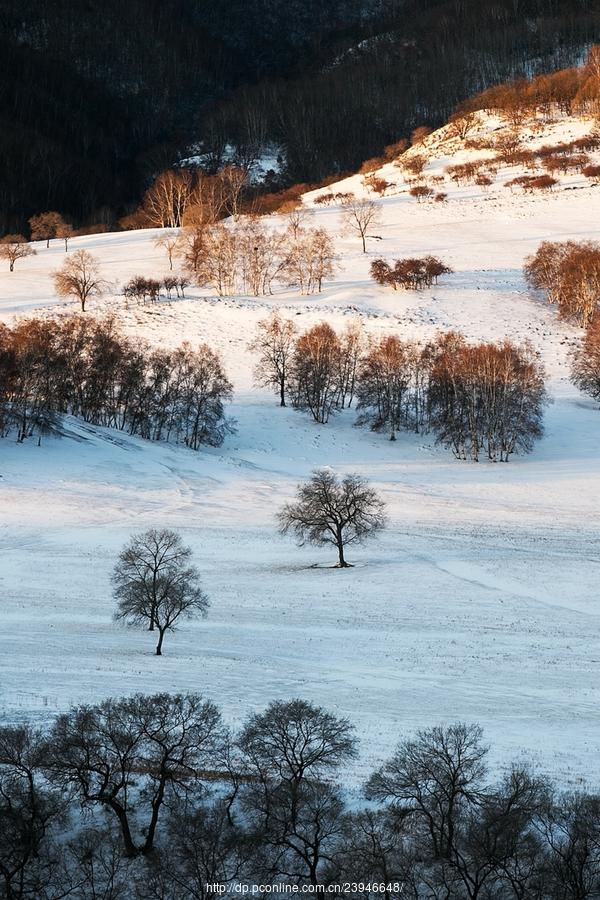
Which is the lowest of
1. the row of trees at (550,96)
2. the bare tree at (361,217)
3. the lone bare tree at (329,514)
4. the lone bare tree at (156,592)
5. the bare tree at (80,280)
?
the lone bare tree at (156,592)

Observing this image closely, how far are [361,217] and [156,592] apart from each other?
3520 inches

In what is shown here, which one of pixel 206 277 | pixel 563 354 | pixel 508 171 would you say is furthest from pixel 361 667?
pixel 508 171

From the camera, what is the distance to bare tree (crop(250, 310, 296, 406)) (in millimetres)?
75562

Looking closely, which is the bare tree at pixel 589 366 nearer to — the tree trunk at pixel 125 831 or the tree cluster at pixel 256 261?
the tree cluster at pixel 256 261

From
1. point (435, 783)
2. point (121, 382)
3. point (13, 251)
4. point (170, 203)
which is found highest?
point (170, 203)

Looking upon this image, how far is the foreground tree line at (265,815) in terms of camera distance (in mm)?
18234

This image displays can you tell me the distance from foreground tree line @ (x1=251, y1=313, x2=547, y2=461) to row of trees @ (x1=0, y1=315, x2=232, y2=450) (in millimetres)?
7786

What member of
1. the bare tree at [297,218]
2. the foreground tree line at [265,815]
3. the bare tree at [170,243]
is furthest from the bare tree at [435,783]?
the bare tree at [297,218]

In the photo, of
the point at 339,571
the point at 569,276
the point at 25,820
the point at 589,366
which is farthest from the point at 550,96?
the point at 25,820

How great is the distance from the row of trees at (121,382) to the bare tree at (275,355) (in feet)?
17.8

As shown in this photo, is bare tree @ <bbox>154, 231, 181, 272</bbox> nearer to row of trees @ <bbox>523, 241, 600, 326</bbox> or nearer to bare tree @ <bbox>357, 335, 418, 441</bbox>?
bare tree @ <bbox>357, 335, 418, 441</bbox>

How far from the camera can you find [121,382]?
229 feet

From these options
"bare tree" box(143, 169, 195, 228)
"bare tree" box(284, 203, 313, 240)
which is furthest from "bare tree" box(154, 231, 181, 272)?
"bare tree" box(143, 169, 195, 228)

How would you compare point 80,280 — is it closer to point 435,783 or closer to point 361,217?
point 361,217
